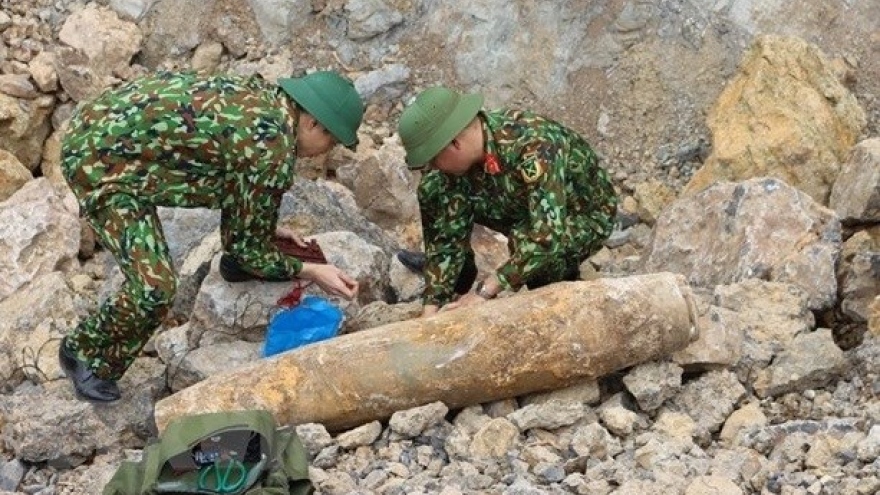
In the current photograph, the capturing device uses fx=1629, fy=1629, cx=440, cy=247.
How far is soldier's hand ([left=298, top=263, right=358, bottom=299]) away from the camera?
709 cm

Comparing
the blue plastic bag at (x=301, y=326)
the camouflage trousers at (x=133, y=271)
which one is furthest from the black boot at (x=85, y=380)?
the blue plastic bag at (x=301, y=326)

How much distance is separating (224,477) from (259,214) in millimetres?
1361

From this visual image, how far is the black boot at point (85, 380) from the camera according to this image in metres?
7.14

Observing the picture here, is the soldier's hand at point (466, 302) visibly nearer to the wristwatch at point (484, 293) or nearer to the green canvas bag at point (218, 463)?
the wristwatch at point (484, 293)

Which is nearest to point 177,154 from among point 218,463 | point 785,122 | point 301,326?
point 301,326

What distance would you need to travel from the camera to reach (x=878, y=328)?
7234mm

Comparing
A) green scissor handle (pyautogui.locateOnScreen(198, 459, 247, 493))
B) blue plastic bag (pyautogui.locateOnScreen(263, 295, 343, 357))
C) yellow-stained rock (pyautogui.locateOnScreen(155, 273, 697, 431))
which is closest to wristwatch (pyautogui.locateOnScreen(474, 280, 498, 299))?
yellow-stained rock (pyautogui.locateOnScreen(155, 273, 697, 431))

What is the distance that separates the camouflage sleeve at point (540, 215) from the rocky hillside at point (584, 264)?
0.18 meters

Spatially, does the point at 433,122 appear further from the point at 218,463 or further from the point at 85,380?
the point at 85,380

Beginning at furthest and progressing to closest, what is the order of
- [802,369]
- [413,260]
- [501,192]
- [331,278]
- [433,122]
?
[413,260], [501,192], [331,278], [802,369], [433,122]

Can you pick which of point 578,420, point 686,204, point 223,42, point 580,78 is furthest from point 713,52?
point 578,420

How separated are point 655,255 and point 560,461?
2.34 m

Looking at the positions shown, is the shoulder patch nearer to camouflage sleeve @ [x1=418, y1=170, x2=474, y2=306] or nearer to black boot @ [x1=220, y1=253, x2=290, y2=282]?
camouflage sleeve @ [x1=418, y1=170, x2=474, y2=306]

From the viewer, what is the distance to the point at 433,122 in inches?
264
